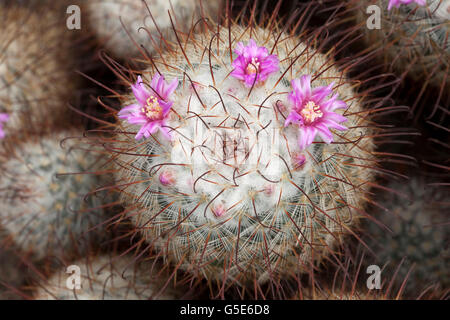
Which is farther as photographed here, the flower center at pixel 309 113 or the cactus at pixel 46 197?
the cactus at pixel 46 197

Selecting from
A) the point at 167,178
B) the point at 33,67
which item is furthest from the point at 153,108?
the point at 33,67

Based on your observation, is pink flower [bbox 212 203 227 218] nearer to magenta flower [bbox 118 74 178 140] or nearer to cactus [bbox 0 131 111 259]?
magenta flower [bbox 118 74 178 140]

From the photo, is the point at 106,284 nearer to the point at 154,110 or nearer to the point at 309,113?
the point at 154,110

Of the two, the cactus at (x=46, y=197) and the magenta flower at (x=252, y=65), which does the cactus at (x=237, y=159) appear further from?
the cactus at (x=46, y=197)

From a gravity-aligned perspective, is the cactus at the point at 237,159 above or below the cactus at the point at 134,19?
below

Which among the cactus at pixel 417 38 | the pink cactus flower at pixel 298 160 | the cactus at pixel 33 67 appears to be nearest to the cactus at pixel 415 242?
the cactus at pixel 417 38

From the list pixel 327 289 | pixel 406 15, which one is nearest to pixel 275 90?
pixel 406 15
